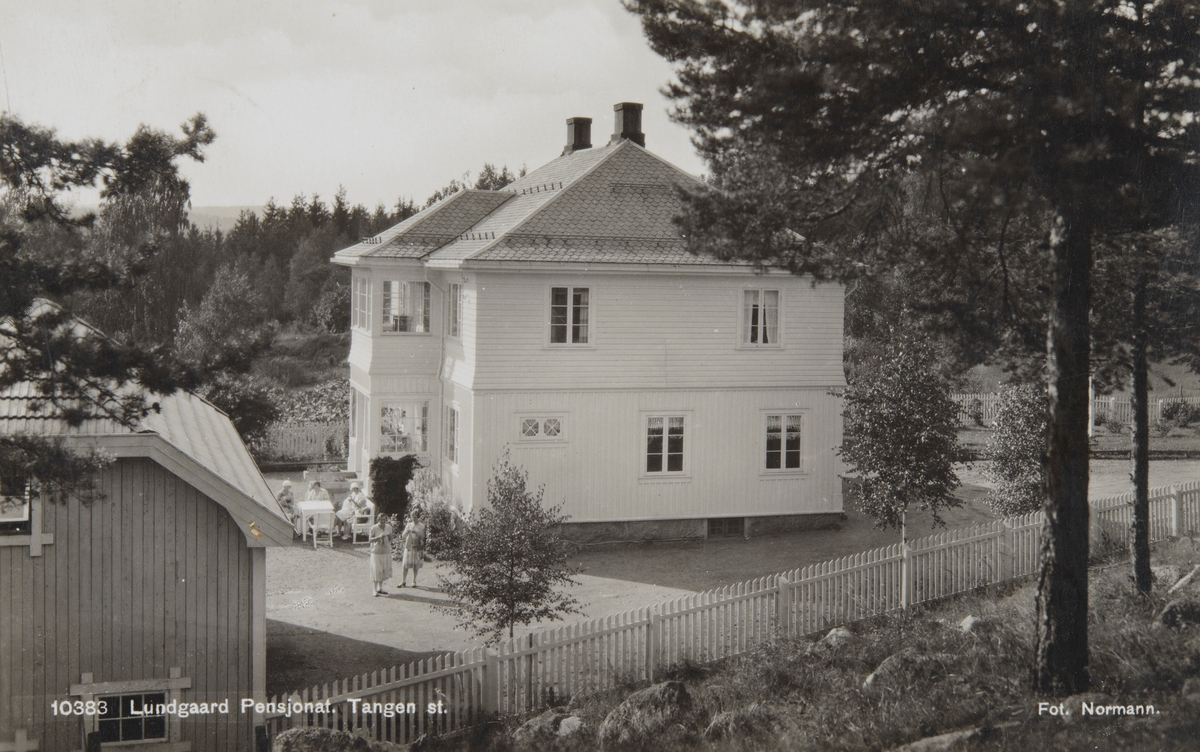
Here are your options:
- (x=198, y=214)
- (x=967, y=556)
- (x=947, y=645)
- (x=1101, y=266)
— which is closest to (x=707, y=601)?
(x=947, y=645)

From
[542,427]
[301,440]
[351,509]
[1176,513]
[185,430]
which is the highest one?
[185,430]

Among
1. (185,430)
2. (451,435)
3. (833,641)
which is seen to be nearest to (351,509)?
(451,435)

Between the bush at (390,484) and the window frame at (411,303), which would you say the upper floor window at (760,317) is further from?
the bush at (390,484)

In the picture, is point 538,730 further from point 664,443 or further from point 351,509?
point 351,509

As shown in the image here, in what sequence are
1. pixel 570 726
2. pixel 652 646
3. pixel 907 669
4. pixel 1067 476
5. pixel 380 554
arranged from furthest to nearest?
pixel 380 554, pixel 652 646, pixel 570 726, pixel 907 669, pixel 1067 476

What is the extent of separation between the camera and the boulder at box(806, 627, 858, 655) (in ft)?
42.9

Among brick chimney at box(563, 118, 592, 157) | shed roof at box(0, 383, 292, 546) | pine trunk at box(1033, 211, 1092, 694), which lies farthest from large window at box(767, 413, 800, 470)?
shed roof at box(0, 383, 292, 546)

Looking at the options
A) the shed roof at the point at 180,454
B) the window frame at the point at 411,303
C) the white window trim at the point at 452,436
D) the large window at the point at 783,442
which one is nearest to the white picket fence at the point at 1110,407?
the large window at the point at 783,442

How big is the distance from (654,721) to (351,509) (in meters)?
13.2

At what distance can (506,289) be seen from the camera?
811 inches

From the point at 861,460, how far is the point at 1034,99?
9.68 m

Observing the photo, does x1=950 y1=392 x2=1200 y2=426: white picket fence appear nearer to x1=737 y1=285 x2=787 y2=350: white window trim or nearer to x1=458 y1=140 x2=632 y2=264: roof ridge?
x1=737 y1=285 x2=787 y2=350: white window trim

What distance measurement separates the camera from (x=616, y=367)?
21.2 meters

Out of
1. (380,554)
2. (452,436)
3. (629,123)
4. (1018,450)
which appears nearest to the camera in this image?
(380,554)
